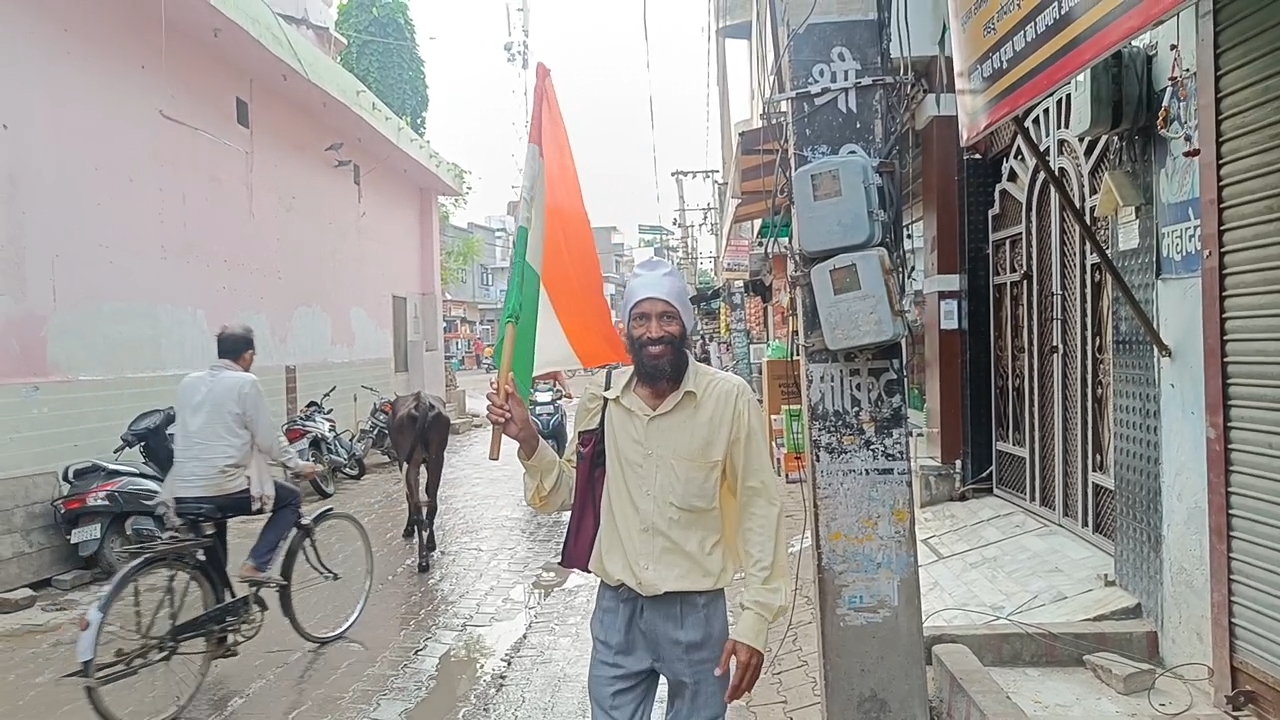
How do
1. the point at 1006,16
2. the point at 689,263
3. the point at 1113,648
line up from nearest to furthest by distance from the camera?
the point at 1006,16, the point at 1113,648, the point at 689,263

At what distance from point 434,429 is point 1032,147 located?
17.4 ft

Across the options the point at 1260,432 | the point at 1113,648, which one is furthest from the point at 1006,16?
the point at 1113,648

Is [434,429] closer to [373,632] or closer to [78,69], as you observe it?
[373,632]

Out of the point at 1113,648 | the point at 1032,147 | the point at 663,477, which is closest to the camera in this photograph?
the point at 663,477

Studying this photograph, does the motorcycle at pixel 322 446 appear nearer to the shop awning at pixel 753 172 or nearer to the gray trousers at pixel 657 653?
the shop awning at pixel 753 172

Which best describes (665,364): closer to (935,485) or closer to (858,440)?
(858,440)

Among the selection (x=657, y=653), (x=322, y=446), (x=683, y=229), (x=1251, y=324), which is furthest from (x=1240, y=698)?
(x=683, y=229)

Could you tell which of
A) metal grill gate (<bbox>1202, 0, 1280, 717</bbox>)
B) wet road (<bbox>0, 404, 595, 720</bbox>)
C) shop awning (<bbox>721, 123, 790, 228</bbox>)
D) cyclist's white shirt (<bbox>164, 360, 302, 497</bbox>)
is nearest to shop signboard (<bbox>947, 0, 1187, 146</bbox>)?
metal grill gate (<bbox>1202, 0, 1280, 717</bbox>)

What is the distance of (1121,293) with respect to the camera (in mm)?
4215

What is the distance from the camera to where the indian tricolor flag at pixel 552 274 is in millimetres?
2932

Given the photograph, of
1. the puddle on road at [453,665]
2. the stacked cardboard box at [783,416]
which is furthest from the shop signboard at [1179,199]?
the stacked cardboard box at [783,416]

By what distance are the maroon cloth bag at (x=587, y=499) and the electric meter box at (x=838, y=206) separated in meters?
1.02

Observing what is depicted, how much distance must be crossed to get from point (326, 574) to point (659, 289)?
349 cm

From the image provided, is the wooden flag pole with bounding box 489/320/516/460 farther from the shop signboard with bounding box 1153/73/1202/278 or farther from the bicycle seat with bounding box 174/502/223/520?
the shop signboard with bounding box 1153/73/1202/278
